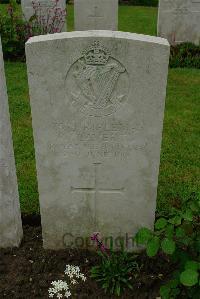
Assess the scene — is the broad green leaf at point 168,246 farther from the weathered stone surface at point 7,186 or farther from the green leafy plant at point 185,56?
the green leafy plant at point 185,56

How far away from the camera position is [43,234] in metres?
3.37

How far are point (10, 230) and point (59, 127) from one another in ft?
3.00

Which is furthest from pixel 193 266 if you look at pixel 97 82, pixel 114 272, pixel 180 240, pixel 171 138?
pixel 171 138

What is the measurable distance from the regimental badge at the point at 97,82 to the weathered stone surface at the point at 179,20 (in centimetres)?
644

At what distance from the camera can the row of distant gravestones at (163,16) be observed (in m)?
8.74

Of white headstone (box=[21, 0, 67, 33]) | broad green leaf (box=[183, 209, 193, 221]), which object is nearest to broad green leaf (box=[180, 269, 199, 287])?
broad green leaf (box=[183, 209, 193, 221])

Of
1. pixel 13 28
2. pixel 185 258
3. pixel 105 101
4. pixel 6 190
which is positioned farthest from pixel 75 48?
pixel 13 28

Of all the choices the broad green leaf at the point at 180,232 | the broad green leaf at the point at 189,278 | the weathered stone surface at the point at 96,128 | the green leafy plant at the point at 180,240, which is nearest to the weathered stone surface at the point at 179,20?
the weathered stone surface at the point at 96,128

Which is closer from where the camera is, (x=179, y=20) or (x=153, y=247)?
(x=153, y=247)

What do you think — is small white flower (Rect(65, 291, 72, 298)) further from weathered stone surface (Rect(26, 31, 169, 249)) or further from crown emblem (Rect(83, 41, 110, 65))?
crown emblem (Rect(83, 41, 110, 65))

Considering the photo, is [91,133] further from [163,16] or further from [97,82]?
[163,16]

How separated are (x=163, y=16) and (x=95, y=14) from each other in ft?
4.86

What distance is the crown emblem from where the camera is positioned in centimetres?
267

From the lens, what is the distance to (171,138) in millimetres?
5336
